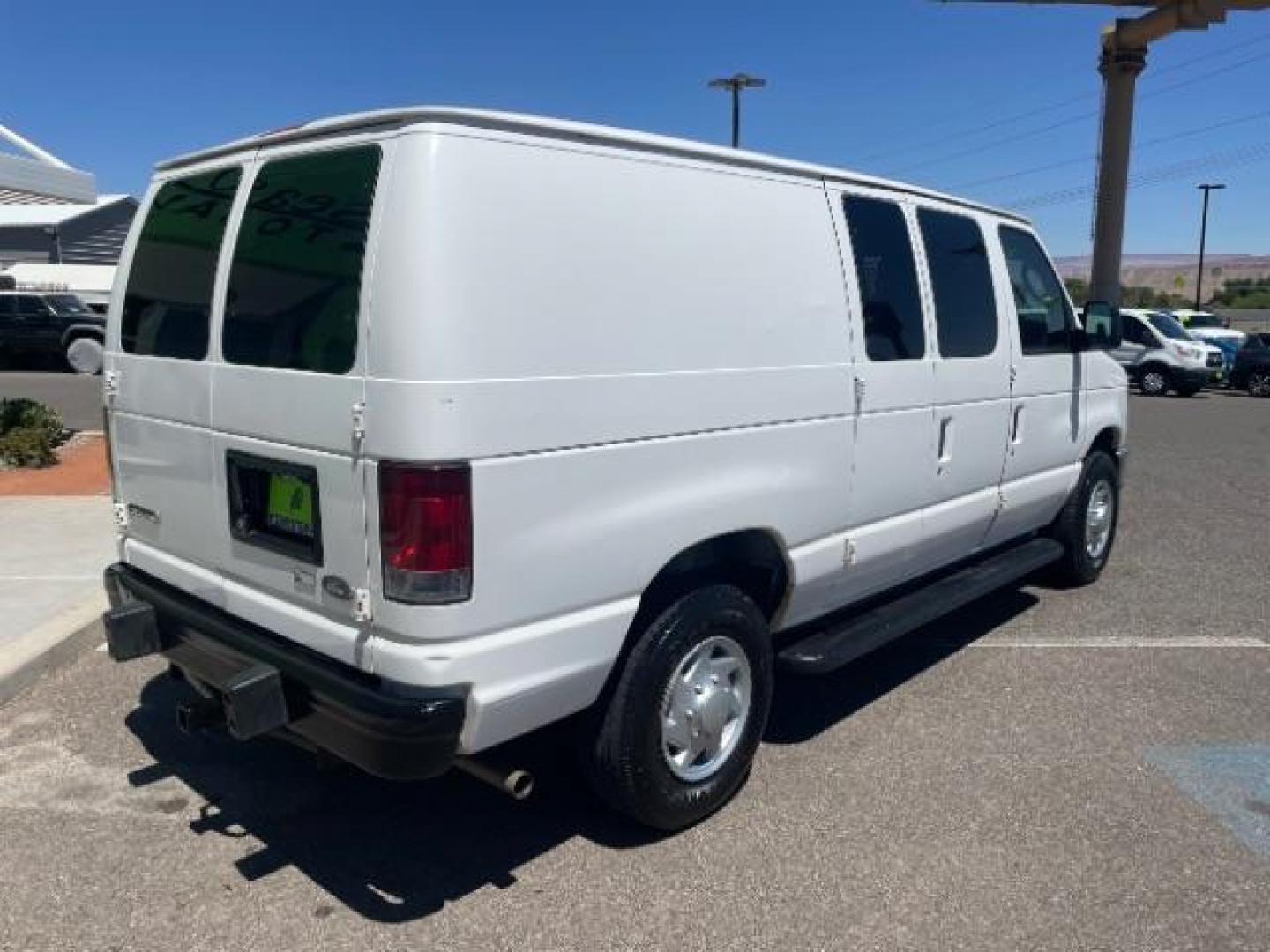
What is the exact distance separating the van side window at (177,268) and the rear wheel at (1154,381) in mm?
24387

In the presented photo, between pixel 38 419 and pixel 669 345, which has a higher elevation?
pixel 669 345

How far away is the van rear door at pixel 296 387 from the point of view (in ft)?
9.45

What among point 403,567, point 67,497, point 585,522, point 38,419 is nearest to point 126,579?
point 403,567

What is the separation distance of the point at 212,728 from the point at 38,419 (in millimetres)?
8606

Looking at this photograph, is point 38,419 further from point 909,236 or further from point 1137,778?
point 1137,778

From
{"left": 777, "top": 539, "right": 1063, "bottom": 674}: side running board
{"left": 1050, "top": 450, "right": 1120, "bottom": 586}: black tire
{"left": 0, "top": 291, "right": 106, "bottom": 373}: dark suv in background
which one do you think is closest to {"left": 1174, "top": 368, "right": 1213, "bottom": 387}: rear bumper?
{"left": 1050, "top": 450, "right": 1120, "bottom": 586}: black tire

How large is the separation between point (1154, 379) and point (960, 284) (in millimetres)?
22170

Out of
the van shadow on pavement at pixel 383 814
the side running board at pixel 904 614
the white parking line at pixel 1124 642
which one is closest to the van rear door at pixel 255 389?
the van shadow on pavement at pixel 383 814

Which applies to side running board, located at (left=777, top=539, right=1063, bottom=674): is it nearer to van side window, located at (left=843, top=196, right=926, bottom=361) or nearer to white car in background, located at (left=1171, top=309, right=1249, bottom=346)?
van side window, located at (left=843, top=196, right=926, bottom=361)

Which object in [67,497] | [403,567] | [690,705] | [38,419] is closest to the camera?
[403,567]

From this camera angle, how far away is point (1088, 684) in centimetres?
501

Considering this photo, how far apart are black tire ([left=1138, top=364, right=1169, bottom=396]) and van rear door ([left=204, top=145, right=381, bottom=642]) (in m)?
24.5

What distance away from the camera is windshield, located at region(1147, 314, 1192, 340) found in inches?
962

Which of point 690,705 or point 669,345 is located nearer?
point 669,345
